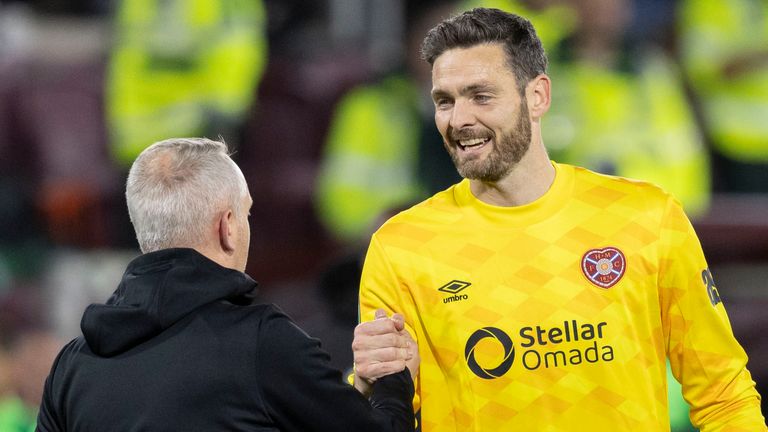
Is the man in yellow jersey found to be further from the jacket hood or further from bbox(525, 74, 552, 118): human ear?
the jacket hood

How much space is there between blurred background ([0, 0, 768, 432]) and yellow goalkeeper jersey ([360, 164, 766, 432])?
2.88 metres

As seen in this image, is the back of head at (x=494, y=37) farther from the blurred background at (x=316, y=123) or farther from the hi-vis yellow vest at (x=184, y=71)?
the hi-vis yellow vest at (x=184, y=71)

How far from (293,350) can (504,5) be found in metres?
3.73

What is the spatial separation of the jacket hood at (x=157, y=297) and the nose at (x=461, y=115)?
0.59 metres

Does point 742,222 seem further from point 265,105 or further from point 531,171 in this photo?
point 531,171

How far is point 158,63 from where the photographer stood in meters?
6.25

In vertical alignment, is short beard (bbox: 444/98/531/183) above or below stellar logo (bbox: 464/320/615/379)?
above

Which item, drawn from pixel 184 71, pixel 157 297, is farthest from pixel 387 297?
pixel 184 71

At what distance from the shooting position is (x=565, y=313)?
272cm

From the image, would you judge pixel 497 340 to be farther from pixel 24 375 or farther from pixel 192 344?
pixel 24 375

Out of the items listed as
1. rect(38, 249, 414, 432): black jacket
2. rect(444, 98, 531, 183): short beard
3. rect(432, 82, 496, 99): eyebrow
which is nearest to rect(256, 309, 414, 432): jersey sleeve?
rect(38, 249, 414, 432): black jacket

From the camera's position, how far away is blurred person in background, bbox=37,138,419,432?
2.38 m

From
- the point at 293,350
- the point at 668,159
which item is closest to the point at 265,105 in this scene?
the point at 668,159

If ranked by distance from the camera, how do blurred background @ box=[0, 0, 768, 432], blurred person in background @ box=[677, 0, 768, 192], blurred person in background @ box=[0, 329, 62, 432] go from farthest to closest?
blurred person in background @ box=[677, 0, 768, 192] → blurred background @ box=[0, 0, 768, 432] → blurred person in background @ box=[0, 329, 62, 432]
